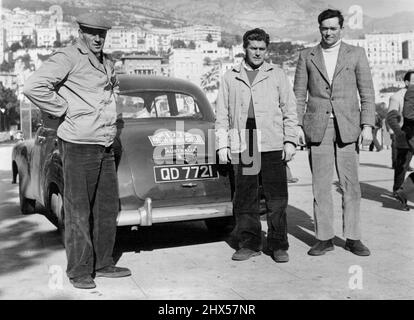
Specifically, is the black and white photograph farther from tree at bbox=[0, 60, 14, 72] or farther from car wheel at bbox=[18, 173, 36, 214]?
tree at bbox=[0, 60, 14, 72]

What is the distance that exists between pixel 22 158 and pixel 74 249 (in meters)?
3.56

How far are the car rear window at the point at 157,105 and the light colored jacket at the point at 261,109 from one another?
Result: 1.21 m

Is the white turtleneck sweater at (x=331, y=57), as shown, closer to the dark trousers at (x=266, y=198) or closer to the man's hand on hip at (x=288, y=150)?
the man's hand on hip at (x=288, y=150)

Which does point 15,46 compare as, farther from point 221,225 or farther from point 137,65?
point 221,225

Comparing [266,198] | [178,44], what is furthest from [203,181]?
[178,44]

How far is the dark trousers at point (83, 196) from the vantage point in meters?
4.15

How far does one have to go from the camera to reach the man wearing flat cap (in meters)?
4.06

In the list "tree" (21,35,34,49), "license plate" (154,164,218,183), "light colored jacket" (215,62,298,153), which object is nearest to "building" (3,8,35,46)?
"tree" (21,35,34,49)

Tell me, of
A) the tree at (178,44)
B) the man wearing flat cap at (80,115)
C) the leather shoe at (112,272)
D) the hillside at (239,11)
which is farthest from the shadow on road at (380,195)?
Result: the tree at (178,44)

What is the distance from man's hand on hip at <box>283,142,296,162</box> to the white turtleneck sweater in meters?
0.70

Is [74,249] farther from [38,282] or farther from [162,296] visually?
[162,296]

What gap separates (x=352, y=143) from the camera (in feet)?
16.0
